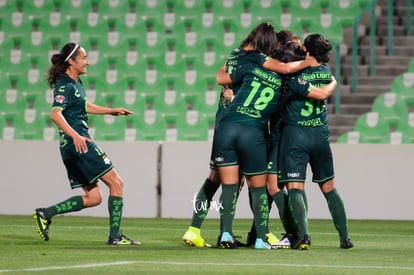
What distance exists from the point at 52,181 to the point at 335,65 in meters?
4.71

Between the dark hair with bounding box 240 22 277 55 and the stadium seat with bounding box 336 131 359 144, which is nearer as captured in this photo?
the dark hair with bounding box 240 22 277 55

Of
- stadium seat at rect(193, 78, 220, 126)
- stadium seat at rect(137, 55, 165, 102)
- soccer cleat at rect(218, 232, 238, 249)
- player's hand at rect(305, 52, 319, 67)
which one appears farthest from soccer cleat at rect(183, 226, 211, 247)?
stadium seat at rect(137, 55, 165, 102)

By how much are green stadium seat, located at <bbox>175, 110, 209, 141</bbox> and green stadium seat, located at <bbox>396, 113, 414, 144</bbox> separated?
2.69 m

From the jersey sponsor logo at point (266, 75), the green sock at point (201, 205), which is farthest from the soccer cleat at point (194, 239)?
the jersey sponsor logo at point (266, 75)

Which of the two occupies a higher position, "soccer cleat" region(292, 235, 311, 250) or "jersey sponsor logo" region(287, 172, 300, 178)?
"jersey sponsor logo" region(287, 172, 300, 178)

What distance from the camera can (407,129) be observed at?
50.8ft

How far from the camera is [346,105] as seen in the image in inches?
646

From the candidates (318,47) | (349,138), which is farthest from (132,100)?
(318,47)

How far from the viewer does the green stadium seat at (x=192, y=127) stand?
16.2 metres

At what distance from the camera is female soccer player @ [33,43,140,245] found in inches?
379

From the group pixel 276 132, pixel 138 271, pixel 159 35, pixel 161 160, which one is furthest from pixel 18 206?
pixel 138 271

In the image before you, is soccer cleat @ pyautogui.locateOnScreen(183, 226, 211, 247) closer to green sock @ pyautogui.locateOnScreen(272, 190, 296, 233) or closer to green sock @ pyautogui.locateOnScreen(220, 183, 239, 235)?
green sock @ pyautogui.locateOnScreen(220, 183, 239, 235)

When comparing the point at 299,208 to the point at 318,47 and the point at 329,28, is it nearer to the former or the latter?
the point at 318,47

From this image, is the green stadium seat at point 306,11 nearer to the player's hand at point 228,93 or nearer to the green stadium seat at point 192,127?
the green stadium seat at point 192,127
